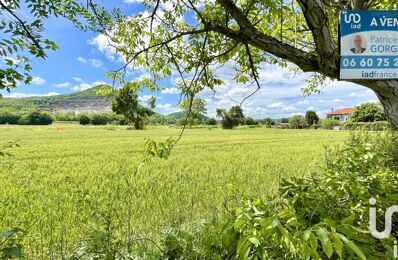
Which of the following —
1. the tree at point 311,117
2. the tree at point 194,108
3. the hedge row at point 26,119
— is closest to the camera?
the tree at point 194,108

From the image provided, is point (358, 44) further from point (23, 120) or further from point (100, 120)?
point (100, 120)

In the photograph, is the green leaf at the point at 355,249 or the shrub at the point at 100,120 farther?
the shrub at the point at 100,120

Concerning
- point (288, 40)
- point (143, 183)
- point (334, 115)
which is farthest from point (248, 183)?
point (334, 115)

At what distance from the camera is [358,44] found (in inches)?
77.0

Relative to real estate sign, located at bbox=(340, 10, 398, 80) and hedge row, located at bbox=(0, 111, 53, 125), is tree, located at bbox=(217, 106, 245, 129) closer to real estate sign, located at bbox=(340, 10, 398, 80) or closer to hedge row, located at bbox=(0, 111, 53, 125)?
hedge row, located at bbox=(0, 111, 53, 125)

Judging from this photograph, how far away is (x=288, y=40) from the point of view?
12.9 ft

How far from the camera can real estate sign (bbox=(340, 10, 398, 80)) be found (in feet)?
6.40

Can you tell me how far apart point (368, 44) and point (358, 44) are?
65mm

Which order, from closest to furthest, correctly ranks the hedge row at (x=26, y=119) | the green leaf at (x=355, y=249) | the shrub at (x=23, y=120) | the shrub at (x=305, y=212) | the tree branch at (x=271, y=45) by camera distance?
the green leaf at (x=355, y=249) → the shrub at (x=305, y=212) → the tree branch at (x=271, y=45) → the hedge row at (x=26, y=119) → the shrub at (x=23, y=120)

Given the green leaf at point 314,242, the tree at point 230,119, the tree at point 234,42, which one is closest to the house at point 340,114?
the tree at point 230,119

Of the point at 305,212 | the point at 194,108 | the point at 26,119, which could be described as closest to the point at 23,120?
the point at 26,119

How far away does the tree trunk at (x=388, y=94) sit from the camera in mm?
2219

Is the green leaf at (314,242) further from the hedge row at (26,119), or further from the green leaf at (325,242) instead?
the hedge row at (26,119)

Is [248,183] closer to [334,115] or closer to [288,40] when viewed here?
[288,40]
